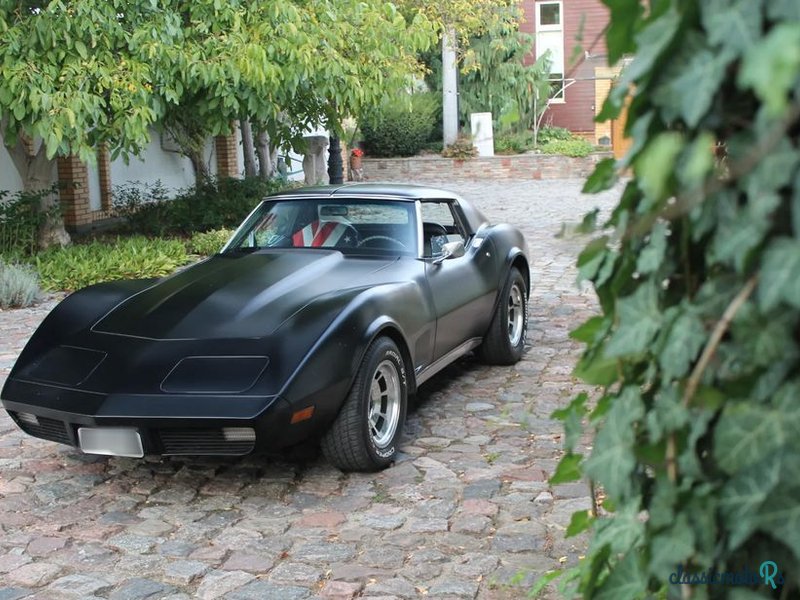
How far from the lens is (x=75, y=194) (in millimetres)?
16578

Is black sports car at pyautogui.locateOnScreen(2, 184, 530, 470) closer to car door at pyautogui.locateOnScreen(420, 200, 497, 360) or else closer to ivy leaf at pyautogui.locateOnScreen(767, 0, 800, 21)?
car door at pyautogui.locateOnScreen(420, 200, 497, 360)

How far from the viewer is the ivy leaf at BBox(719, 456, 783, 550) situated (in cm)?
162

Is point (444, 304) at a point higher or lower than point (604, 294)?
lower

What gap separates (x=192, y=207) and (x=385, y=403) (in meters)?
11.2

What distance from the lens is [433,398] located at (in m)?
6.94

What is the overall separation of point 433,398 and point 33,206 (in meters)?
8.24

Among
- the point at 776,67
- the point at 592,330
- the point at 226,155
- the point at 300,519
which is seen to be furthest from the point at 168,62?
the point at 226,155

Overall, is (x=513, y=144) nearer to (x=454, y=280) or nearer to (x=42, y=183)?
(x=42, y=183)

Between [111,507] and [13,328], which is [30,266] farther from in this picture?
[111,507]

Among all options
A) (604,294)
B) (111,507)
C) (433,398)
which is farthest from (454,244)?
(604,294)

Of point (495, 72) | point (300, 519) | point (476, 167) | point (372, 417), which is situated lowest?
point (300, 519)

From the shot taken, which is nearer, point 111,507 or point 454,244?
point 111,507

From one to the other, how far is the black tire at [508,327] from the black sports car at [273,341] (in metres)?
0.46

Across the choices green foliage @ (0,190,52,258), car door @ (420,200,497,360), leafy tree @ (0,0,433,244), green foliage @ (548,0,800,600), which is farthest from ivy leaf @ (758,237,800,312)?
green foliage @ (0,190,52,258)
